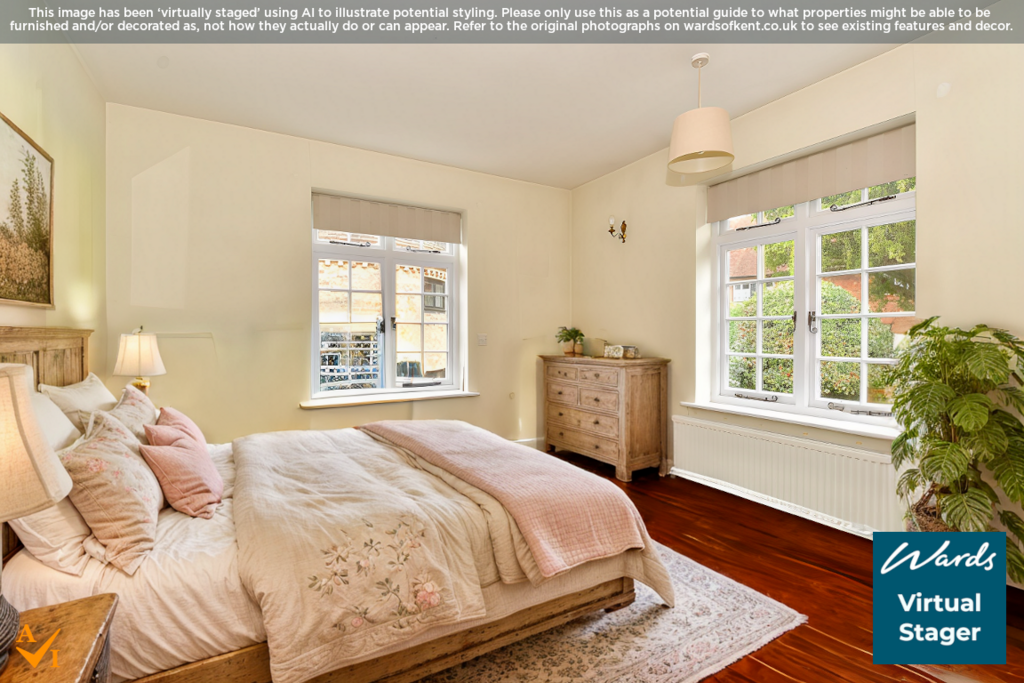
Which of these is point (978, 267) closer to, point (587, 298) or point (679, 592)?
point (679, 592)

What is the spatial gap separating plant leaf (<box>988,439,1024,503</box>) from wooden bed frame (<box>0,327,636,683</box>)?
1545 mm

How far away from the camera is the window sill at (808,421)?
8.95ft

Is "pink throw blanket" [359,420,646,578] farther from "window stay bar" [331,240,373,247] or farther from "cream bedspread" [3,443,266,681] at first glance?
"window stay bar" [331,240,373,247]

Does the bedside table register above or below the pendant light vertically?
below

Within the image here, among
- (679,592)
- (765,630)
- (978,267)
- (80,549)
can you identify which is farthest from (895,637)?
(80,549)

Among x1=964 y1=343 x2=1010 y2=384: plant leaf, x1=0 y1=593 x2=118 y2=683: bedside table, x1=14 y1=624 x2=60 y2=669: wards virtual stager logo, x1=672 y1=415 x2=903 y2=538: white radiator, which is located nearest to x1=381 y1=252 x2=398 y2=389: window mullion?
x1=672 y1=415 x2=903 y2=538: white radiator

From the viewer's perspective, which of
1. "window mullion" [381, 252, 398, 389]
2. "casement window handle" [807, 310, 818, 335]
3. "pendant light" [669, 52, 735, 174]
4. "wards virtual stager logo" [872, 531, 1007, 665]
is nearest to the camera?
"wards virtual stager logo" [872, 531, 1007, 665]

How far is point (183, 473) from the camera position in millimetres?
1788

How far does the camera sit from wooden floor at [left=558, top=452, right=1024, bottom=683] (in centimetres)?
175

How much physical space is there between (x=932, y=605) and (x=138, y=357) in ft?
12.7

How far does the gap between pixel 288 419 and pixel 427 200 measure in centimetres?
214
